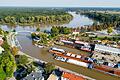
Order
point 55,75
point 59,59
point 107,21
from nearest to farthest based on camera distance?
point 55,75, point 59,59, point 107,21

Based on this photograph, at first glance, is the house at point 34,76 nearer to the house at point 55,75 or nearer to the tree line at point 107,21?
the house at point 55,75

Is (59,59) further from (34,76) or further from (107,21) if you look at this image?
(107,21)

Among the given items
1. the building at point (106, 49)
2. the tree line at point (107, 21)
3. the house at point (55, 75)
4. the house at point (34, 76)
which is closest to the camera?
the house at point (34, 76)

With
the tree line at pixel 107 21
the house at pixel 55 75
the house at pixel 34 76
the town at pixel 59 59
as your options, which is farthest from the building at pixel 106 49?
the tree line at pixel 107 21

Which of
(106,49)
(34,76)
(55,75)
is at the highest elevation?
(34,76)

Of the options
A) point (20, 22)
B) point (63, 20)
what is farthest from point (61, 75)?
point (63, 20)

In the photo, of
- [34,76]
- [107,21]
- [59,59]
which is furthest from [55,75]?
[107,21]

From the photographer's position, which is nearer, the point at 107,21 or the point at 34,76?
the point at 34,76

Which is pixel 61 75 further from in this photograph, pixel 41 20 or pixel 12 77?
pixel 41 20

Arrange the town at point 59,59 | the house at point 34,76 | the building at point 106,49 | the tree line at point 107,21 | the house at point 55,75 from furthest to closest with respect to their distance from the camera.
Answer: the tree line at point 107,21 → the building at point 106,49 → the town at point 59,59 → the house at point 55,75 → the house at point 34,76

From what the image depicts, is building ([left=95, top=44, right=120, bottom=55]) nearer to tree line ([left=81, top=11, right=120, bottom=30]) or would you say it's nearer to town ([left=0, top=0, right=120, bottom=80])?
town ([left=0, top=0, right=120, bottom=80])

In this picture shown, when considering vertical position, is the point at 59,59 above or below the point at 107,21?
above
